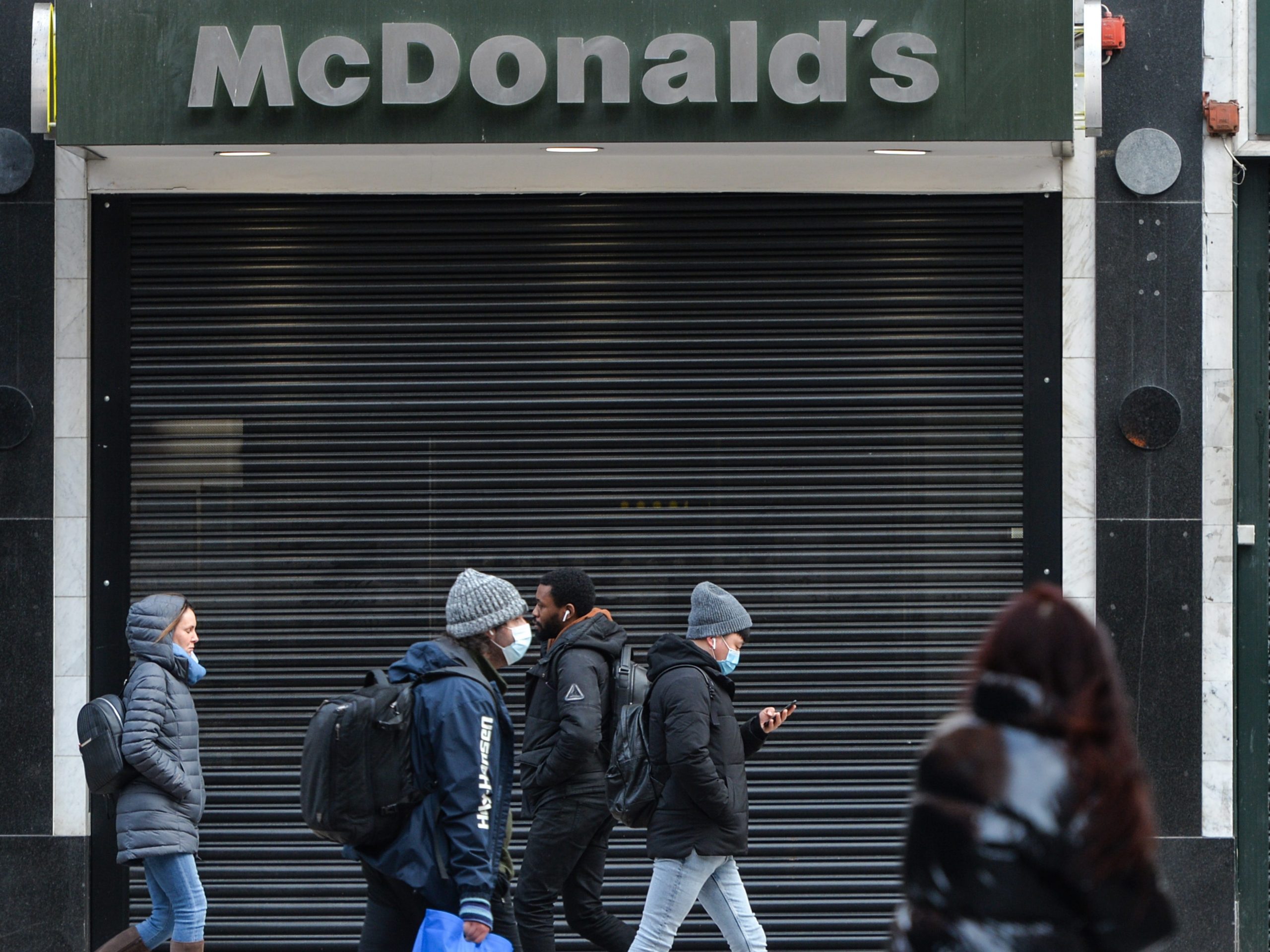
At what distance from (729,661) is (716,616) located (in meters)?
0.28

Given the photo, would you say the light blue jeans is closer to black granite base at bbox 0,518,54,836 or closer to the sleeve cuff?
the sleeve cuff

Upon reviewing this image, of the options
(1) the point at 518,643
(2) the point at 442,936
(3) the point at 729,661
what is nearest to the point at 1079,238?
(3) the point at 729,661

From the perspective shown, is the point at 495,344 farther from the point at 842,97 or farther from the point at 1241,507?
the point at 1241,507

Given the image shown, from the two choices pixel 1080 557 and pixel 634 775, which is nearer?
pixel 634 775

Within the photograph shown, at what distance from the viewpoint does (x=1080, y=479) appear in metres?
7.24

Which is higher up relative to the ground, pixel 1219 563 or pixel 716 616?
pixel 1219 563

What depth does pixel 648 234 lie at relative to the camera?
744 centimetres

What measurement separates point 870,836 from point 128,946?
3.81 m

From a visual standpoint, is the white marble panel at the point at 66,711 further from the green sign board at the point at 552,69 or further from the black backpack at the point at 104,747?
the green sign board at the point at 552,69

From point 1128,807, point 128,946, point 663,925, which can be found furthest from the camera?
point 128,946

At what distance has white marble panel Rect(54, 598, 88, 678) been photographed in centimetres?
725

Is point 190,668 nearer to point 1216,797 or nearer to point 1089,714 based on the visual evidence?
point 1089,714

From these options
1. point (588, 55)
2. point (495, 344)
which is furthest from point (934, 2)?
point (495, 344)

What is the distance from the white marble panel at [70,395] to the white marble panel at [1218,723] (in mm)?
6271
